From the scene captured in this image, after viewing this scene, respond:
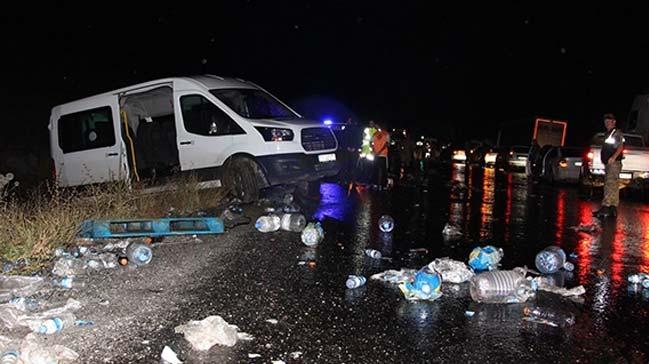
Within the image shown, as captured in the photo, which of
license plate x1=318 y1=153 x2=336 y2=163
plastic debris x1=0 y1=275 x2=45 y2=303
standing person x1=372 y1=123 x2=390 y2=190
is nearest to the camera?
plastic debris x1=0 y1=275 x2=45 y2=303

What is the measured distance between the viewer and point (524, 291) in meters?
4.64

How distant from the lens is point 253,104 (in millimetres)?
9805

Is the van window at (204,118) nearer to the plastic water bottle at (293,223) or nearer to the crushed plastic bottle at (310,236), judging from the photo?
the plastic water bottle at (293,223)

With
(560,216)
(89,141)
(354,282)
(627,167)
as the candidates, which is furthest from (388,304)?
(627,167)

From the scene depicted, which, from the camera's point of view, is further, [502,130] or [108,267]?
[502,130]

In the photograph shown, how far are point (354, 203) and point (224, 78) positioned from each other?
130 inches

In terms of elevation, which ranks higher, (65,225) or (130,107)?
(130,107)

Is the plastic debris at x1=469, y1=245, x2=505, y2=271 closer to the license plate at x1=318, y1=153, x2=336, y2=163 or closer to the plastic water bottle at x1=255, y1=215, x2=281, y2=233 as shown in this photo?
the plastic water bottle at x1=255, y1=215, x2=281, y2=233

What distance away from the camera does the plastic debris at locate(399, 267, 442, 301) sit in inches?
180

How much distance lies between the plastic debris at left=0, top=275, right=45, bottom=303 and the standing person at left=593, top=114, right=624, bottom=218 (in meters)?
8.72

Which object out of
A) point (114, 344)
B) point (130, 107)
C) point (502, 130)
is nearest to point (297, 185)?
point (130, 107)

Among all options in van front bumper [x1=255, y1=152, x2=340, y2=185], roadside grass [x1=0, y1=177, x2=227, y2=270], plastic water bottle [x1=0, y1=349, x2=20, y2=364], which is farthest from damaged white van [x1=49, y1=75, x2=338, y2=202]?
plastic water bottle [x1=0, y1=349, x2=20, y2=364]

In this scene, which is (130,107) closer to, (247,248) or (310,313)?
(247,248)

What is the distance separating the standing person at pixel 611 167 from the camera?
32.0ft
